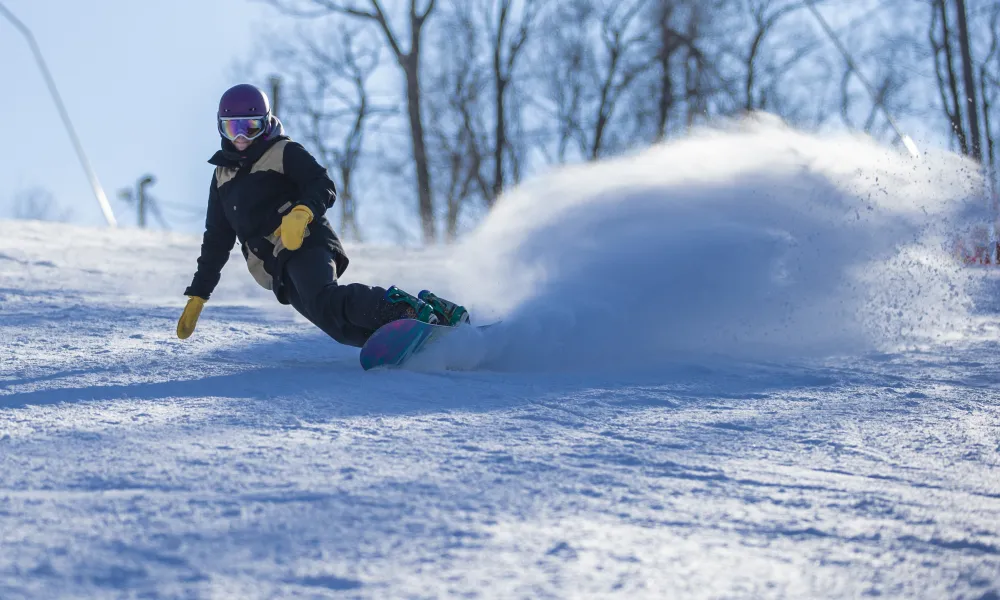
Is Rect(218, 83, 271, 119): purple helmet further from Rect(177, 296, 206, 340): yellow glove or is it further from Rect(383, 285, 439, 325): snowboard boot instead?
Rect(383, 285, 439, 325): snowboard boot

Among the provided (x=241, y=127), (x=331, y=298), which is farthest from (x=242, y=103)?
(x=331, y=298)

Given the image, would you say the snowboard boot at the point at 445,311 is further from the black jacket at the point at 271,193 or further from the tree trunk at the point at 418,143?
the tree trunk at the point at 418,143

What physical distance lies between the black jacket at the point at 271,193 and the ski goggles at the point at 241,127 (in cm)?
4

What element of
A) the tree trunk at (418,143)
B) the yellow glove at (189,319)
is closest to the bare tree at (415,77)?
the tree trunk at (418,143)

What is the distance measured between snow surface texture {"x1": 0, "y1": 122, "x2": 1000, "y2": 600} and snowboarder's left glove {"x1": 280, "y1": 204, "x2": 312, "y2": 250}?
0.48m

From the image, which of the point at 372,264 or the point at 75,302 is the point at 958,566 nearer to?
the point at 75,302

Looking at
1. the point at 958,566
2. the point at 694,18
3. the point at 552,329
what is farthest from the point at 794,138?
the point at 694,18

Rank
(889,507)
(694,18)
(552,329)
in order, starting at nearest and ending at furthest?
(889,507)
(552,329)
(694,18)

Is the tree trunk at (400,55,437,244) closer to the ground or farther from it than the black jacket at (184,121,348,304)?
farther from it

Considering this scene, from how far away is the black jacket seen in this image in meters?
3.86

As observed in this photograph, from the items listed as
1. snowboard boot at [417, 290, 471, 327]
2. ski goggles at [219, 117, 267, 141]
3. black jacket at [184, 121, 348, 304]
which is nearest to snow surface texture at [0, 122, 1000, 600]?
snowboard boot at [417, 290, 471, 327]

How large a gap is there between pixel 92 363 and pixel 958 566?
303cm

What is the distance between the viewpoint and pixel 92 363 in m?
3.61

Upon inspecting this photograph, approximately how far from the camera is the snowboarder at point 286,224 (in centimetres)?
369
